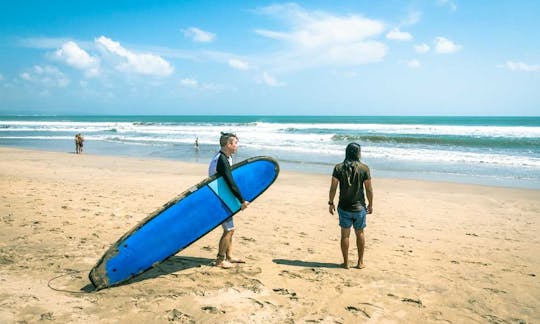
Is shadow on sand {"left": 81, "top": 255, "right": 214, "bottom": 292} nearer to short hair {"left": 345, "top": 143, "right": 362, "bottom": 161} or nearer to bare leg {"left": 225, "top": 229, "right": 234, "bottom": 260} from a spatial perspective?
bare leg {"left": 225, "top": 229, "right": 234, "bottom": 260}

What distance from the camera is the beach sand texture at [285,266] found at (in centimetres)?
344

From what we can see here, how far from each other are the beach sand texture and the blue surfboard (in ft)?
0.60

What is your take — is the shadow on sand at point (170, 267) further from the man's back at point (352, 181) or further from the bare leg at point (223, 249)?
the man's back at point (352, 181)

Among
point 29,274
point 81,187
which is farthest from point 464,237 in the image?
point 81,187

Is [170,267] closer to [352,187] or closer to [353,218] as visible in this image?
[353,218]

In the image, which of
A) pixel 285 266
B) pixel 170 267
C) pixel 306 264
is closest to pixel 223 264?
pixel 170 267

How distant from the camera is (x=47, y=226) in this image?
19.2 feet

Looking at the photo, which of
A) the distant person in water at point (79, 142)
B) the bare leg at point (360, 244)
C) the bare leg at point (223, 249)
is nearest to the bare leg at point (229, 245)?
the bare leg at point (223, 249)

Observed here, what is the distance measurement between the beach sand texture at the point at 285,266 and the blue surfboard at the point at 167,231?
0.60 feet

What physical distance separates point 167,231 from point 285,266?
1477mm

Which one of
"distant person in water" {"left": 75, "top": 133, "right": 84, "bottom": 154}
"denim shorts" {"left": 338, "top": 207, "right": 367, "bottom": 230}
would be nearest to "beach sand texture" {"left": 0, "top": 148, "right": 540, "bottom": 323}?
"denim shorts" {"left": 338, "top": 207, "right": 367, "bottom": 230}

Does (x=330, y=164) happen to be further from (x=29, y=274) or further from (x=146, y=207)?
(x=29, y=274)

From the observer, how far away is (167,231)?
4.15 metres

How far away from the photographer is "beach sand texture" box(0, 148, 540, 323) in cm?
344
